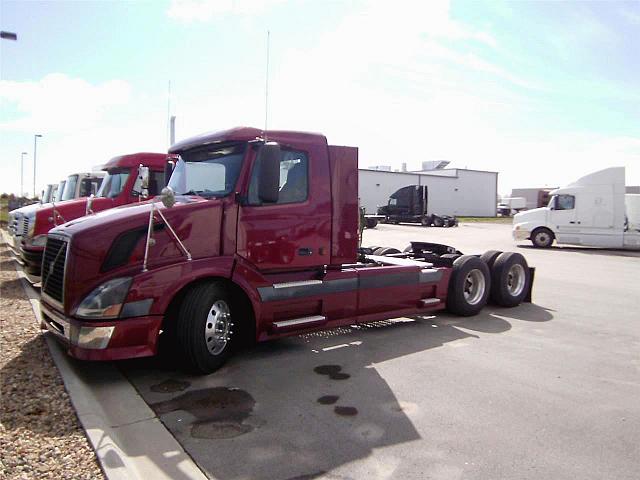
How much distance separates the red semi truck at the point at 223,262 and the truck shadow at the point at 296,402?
35 cm

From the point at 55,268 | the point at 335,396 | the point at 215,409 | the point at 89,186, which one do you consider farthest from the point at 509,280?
the point at 89,186

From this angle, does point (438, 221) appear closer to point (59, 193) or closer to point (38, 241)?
point (59, 193)

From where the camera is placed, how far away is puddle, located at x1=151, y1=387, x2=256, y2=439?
3918 millimetres

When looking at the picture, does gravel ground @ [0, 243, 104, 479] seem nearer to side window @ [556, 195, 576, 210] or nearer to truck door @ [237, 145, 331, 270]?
truck door @ [237, 145, 331, 270]

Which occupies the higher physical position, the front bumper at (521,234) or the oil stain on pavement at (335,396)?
the front bumper at (521,234)

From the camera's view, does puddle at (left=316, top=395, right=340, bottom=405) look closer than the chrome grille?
Yes

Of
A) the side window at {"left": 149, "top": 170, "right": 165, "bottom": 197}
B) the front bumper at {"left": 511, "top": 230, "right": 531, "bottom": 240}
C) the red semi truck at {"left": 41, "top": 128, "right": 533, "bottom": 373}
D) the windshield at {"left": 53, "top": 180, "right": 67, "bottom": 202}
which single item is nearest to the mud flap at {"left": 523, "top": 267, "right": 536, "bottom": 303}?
the red semi truck at {"left": 41, "top": 128, "right": 533, "bottom": 373}

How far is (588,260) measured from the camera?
17.3 m

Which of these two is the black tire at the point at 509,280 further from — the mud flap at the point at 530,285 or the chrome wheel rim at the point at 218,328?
the chrome wheel rim at the point at 218,328

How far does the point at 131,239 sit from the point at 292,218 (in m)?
1.80

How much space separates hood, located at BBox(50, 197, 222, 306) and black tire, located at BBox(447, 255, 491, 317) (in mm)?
4217

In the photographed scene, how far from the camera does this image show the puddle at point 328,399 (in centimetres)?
450

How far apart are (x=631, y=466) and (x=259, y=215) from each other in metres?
3.92

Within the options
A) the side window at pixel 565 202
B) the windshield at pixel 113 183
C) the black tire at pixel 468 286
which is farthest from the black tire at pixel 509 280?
the side window at pixel 565 202
